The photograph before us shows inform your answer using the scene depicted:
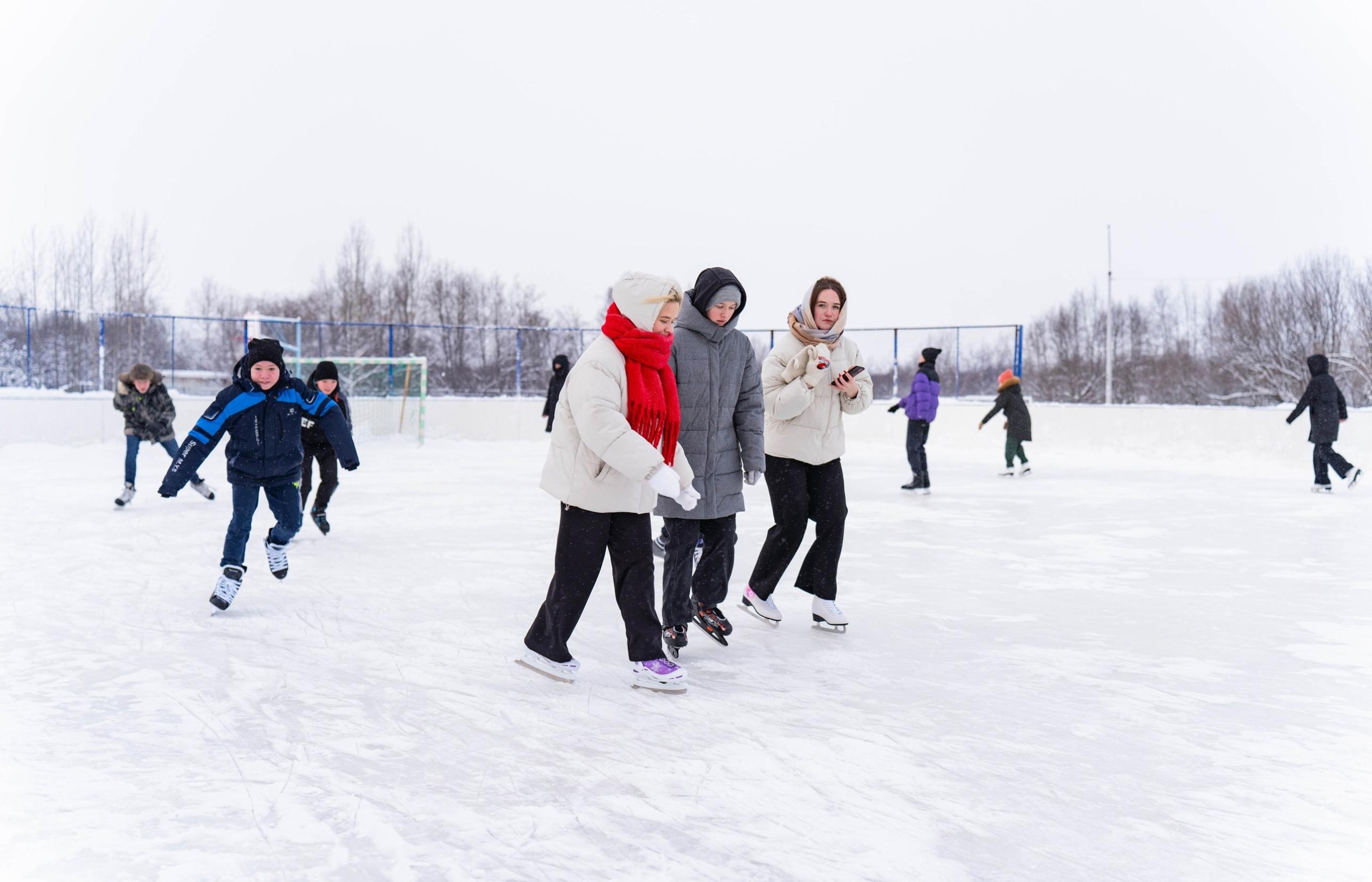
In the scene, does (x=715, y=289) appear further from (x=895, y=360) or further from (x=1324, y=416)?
(x=895, y=360)

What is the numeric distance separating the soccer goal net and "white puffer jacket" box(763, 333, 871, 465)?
542 inches

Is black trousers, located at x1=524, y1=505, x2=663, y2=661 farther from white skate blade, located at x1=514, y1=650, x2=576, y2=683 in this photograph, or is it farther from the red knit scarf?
the red knit scarf

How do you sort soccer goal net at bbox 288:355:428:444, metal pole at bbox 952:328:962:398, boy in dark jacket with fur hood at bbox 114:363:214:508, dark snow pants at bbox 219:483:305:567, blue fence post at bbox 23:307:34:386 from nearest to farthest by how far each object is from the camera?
dark snow pants at bbox 219:483:305:567 < boy in dark jacket with fur hood at bbox 114:363:214:508 < blue fence post at bbox 23:307:34:386 < soccer goal net at bbox 288:355:428:444 < metal pole at bbox 952:328:962:398

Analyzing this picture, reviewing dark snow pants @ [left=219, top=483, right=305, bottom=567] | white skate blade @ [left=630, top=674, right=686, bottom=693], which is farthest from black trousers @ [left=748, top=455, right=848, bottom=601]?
dark snow pants @ [left=219, top=483, right=305, bottom=567]

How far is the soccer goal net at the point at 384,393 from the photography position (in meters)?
17.1

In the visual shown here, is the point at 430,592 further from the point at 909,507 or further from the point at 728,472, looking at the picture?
the point at 909,507

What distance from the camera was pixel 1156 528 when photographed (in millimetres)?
7324

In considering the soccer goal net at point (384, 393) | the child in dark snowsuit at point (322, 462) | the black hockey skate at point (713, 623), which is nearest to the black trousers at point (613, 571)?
the black hockey skate at point (713, 623)

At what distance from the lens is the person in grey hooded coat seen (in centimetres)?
343

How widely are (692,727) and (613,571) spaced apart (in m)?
0.55

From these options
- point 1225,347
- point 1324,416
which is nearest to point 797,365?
point 1324,416

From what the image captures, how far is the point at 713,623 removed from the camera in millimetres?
3828

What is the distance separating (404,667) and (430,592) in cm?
130

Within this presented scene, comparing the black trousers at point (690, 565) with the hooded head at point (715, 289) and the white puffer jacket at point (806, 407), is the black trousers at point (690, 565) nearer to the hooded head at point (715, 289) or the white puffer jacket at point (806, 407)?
the white puffer jacket at point (806, 407)
